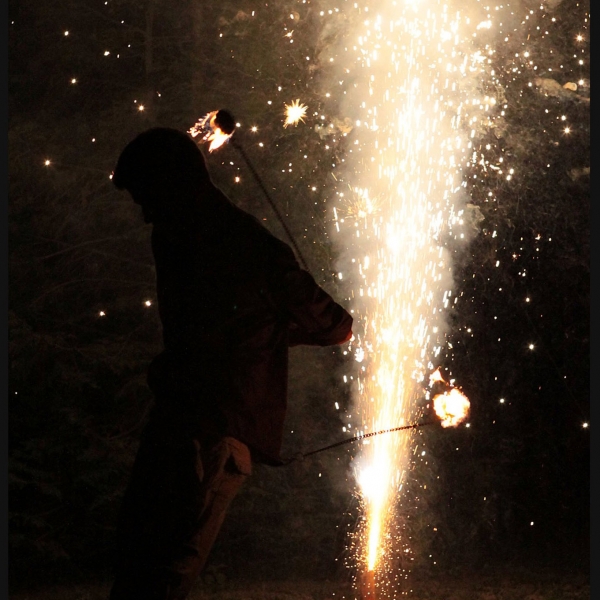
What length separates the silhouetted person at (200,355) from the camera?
362 cm

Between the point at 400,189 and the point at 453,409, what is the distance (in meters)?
3.66

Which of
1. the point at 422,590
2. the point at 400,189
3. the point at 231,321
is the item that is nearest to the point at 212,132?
the point at 231,321

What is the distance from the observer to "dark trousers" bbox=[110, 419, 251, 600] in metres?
3.57

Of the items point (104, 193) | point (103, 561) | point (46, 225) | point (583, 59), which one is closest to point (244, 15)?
point (104, 193)

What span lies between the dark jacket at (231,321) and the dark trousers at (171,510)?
9 centimetres

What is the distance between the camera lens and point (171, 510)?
11.9 feet

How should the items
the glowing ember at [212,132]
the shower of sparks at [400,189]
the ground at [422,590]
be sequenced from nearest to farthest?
the glowing ember at [212,132] < the ground at [422,590] < the shower of sparks at [400,189]

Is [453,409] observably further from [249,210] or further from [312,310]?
[249,210]

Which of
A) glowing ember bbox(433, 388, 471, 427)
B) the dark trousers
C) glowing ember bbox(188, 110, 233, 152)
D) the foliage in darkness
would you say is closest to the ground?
the foliage in darkness

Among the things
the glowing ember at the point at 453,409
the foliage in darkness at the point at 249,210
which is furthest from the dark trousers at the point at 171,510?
the foliage in darkness at the point at 249,210

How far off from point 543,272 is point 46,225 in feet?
14.8

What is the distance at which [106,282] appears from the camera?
27.5ft

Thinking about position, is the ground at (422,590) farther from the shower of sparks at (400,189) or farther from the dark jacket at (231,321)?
the dark jacket at (231,321)

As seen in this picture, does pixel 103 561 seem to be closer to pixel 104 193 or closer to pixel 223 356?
pixel 104 193
